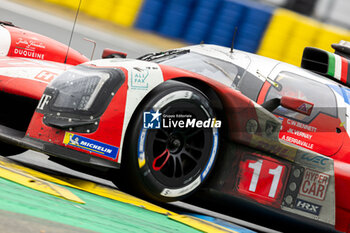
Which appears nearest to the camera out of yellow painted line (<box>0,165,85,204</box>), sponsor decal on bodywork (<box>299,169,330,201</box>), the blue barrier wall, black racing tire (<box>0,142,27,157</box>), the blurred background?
yellow painted line (<box>0,165,85,204</box>)

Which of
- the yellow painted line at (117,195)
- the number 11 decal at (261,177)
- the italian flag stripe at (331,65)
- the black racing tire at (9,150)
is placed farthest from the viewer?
the italian flag stripe at (331,65)

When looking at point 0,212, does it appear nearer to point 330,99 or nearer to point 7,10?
point 330,99

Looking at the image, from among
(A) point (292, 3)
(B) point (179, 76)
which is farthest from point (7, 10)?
(B) point (179, 76)

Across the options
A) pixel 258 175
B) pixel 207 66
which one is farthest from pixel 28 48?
pixel 258 175

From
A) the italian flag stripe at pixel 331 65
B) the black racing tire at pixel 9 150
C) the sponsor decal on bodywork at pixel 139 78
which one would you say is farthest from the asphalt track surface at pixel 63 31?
the sponsor decal on bodywork at pixel 139 78

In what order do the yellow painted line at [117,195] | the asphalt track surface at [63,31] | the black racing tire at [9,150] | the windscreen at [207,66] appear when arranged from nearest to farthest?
the yellow painted line at [117,195]
the windscreen at [207,66]
the black racing tire at [9,150]
the asphalt track surface at [63,31]

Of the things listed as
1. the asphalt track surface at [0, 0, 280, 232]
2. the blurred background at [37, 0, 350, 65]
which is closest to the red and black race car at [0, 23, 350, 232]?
the asphalt track surface at [0, 0, 280, 232]

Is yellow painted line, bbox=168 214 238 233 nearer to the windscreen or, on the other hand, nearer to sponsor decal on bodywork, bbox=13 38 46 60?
the windscreen

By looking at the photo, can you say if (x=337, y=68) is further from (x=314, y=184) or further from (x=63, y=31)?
(x=63, y=31)

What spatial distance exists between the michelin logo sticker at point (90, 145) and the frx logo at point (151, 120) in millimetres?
251

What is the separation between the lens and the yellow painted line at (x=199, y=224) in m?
3.74

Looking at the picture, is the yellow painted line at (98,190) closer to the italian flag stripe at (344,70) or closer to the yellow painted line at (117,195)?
the yellow painted line at (117,195)

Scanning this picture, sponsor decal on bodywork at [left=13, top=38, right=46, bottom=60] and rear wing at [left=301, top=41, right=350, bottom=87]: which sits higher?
rear wing at [left=301, top=41, right=350, bottom=87]

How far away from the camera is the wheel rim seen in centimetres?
389
